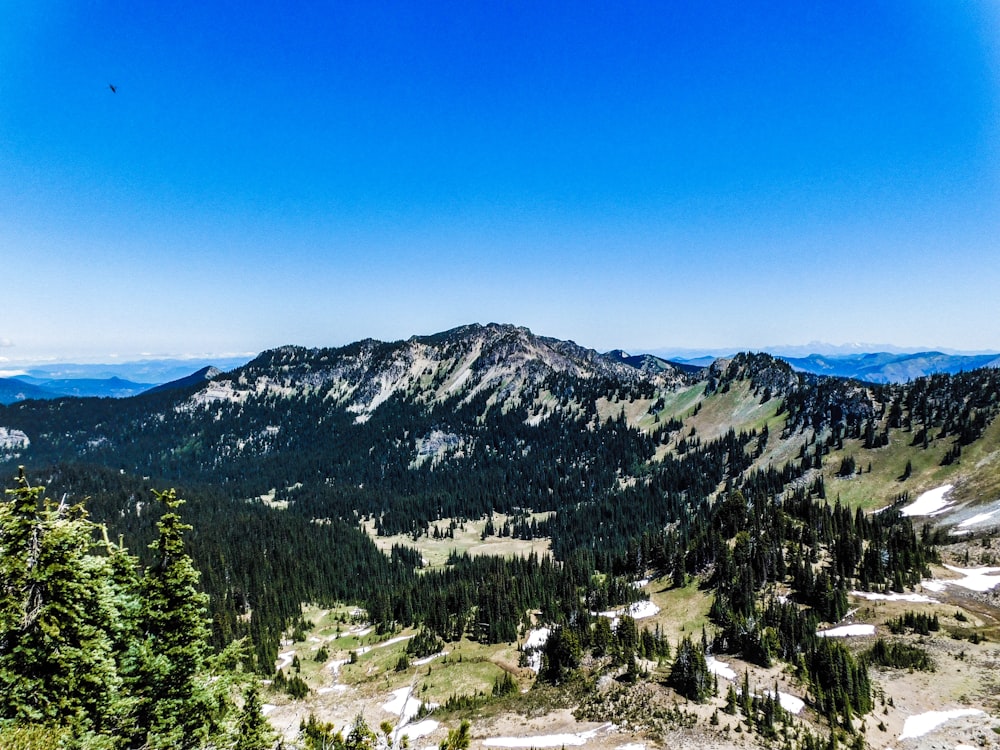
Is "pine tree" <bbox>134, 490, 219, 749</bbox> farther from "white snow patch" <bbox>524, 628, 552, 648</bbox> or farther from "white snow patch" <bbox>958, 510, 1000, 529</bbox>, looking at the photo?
"white snow patch" <bbox>958, 510, 1000, 529</bbox>

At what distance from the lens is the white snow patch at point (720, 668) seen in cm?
5634

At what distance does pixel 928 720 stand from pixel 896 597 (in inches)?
1276

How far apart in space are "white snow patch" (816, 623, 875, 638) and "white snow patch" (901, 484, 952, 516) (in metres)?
87.8

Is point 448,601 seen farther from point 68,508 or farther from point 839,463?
point 839,463

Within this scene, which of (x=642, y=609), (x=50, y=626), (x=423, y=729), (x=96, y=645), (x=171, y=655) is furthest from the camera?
(x=642, y=609)

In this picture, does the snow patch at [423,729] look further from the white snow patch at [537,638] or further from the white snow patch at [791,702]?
the white snow patch at [791,702]

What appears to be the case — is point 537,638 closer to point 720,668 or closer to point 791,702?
point 720,668

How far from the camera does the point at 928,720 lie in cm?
4622

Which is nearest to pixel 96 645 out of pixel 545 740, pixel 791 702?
pixel 545 740

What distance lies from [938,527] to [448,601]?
370 ft

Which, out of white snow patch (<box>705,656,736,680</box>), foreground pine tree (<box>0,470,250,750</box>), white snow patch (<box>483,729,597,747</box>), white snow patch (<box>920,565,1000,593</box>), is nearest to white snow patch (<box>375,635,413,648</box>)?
white snow patch (<box>483,729,597,747</box>)

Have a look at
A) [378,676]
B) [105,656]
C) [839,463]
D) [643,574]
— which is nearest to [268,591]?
[378,676]

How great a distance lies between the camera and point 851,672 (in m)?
49.2

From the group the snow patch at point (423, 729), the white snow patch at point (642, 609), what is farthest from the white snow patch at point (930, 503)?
the snow patch at point (423, 729)
